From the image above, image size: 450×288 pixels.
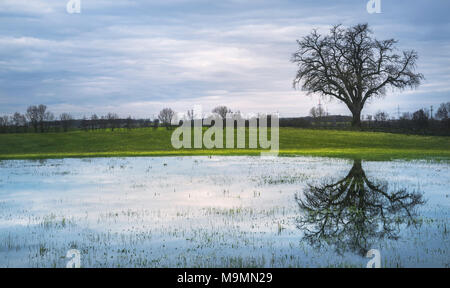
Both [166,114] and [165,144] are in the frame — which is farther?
[166,114]

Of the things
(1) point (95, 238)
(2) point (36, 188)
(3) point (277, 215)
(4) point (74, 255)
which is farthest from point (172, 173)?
(4) point (74, 255)

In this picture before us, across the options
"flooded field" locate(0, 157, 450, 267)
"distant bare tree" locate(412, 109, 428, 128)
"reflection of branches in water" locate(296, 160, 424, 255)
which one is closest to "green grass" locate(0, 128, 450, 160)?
"distant bare tree" locate(412, 109, 428, 128)

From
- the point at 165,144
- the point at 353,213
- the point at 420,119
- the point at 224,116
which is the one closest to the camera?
the point at 353,213

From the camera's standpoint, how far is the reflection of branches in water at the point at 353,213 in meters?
11.4

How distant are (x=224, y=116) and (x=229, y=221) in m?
115

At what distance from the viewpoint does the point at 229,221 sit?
13.6 metres

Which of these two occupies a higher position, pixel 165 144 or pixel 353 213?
pixel 165 144

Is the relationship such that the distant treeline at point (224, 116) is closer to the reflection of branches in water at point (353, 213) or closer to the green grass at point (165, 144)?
the green grass at point (165, 144)

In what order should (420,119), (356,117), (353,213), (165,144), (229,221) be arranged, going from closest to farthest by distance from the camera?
(229,221) < (353,213) < (165,144) < (356,117) < (420,119)


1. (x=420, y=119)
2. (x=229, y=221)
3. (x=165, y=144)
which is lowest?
(x=229, y=221)

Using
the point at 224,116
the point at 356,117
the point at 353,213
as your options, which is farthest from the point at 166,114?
the point at 353,213

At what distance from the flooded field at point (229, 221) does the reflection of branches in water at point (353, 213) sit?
0.11 feet

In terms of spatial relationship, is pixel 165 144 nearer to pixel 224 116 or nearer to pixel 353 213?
pixel 353 213
